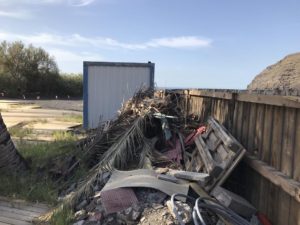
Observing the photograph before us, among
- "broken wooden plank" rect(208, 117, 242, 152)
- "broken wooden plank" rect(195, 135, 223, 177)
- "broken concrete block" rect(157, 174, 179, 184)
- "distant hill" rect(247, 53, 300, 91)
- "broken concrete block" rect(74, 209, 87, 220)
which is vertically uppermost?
"distant hill" rect(247, 53, 300, 91)

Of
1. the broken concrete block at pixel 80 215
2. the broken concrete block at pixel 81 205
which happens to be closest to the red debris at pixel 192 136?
the broken concrete block at pixel 81 205

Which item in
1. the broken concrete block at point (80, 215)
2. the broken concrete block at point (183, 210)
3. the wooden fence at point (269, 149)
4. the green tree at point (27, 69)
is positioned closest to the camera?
the wooden fence at point (269, 149)

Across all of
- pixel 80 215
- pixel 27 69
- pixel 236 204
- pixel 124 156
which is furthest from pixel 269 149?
pixel 27 69

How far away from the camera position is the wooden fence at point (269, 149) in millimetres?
3770

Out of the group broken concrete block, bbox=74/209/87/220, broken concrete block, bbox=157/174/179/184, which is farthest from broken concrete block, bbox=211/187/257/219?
broken concrete block, bbox=74/209/87/220

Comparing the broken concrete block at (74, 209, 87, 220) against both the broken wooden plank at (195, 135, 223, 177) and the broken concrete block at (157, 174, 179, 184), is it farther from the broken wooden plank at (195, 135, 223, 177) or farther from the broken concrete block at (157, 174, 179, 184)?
the broken wooden plank at (195, 135, 223, 177)

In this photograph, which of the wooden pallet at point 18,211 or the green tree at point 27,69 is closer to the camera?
the wooden pallet at point 18,211

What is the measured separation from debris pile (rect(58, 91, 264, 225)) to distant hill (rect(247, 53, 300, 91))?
1.23 metres

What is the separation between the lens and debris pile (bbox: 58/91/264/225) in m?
4.50

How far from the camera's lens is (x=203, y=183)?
489 centimetres

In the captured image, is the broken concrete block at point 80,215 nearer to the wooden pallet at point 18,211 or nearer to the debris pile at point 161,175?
the debris pile at point 161,175

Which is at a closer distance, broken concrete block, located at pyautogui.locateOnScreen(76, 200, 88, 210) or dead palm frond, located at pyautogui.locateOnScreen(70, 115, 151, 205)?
broken concrete block, located at pyautogui.locateOnScreen(76, 200, 88, 210)

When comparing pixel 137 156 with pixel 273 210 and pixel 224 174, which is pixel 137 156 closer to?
pixel 224 174

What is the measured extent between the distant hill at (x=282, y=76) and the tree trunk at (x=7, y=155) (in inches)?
176
